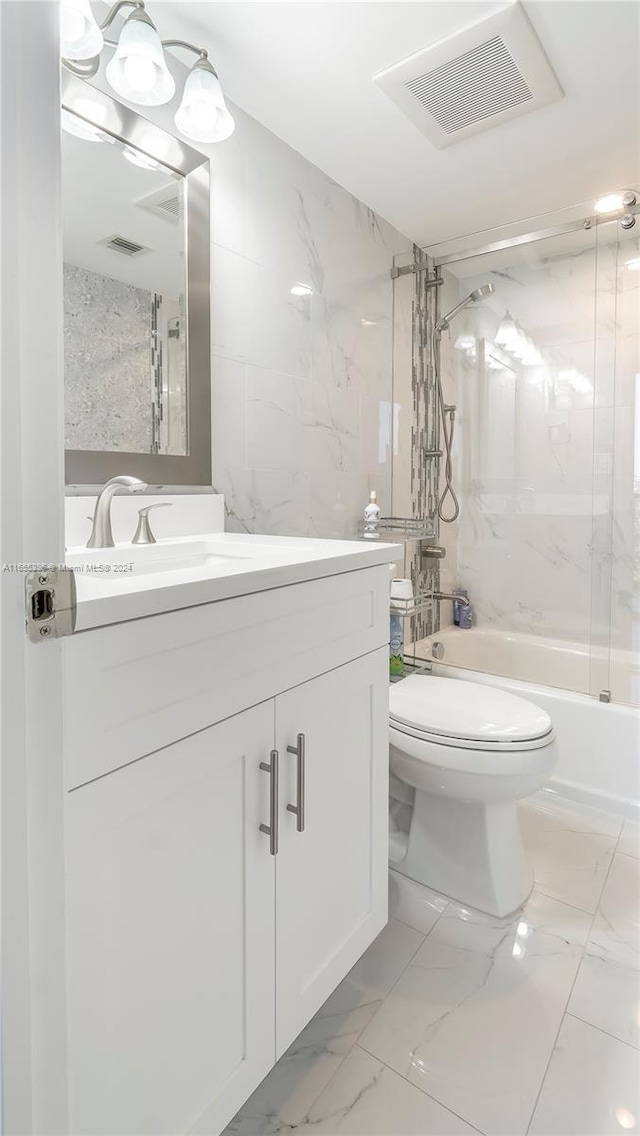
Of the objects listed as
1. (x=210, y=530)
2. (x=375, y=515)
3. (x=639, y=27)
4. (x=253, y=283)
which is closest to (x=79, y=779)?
(x=210, y=530)

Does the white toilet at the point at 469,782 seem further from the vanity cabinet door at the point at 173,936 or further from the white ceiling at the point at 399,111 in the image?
the white ceiling at the point at 399,111

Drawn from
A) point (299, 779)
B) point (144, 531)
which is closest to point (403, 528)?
point (144, 531)

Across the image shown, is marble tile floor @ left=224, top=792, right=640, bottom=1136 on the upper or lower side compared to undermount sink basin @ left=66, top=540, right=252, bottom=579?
lower

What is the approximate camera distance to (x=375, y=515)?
2.05 m

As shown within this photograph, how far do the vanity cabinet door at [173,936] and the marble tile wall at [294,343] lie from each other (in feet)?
3.05

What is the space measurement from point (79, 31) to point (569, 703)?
7.29 ft

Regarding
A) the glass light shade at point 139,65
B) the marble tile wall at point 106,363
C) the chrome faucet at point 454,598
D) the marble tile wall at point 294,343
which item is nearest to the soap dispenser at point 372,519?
the marble tile wall at point 294,343

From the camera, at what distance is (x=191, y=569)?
913 mm

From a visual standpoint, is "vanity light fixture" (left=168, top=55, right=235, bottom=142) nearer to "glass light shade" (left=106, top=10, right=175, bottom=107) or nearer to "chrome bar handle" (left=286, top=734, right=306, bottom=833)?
"glass light shade" (left=106, top=10, right=175, bottom=107)

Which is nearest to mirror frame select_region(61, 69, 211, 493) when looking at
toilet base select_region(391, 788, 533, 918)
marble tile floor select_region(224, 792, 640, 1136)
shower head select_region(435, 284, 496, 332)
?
toilet base select_region(391, 788, 533, 918)

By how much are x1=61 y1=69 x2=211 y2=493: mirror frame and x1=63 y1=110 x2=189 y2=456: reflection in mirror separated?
0.02 m

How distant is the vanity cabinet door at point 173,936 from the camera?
58 centimetres

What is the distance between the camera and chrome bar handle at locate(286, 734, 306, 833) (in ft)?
2.81

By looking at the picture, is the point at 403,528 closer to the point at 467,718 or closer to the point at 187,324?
the point at 467,718
